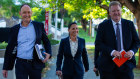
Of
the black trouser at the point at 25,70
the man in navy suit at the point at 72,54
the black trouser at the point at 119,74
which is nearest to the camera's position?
the black trouser at the point at 119,74

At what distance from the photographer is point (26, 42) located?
4.57m

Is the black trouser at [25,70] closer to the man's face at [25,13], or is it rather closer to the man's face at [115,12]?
the man's face at [25,13]

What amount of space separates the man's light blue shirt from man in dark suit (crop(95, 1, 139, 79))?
3.49 feet

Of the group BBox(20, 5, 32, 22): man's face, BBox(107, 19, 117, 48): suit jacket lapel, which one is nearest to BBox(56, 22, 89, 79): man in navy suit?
BBox(20, 5, 32, 22): man's face

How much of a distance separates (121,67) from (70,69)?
154cm

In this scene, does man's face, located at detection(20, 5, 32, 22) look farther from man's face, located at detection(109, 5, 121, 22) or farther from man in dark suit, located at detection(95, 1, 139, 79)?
man's face, located at detection(109, 5, 121, 22)

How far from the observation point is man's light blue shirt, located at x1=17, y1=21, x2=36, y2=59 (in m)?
4.55

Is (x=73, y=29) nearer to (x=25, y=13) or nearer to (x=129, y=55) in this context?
(x=25, y=13)

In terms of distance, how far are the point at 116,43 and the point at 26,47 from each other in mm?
1400

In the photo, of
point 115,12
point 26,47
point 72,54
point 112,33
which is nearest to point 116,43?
point 112,33

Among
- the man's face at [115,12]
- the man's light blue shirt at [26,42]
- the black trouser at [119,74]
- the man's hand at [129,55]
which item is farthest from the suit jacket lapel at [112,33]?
the man's light blue shirt at [26,42]

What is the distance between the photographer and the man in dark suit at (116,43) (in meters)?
4.22

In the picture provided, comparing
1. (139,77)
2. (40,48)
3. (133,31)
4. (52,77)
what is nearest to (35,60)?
(40,48)

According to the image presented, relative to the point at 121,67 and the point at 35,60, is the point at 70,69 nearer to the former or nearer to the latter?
the point at 35,60
